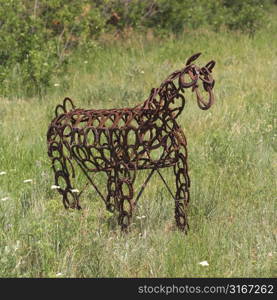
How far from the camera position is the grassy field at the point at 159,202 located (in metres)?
3.70

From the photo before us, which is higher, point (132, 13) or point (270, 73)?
point (132, 13)

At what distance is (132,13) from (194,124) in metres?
5.02

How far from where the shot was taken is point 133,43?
10.8 m

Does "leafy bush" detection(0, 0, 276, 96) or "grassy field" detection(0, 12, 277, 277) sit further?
"leafy bush" detection(0, 0, 276, 96)

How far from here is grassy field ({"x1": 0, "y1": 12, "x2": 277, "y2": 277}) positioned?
3697mm

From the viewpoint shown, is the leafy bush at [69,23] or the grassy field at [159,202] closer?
the grassy field at [159,202]

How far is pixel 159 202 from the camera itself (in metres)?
4.64

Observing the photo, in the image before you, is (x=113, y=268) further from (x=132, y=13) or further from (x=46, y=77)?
(x=132, y=13)

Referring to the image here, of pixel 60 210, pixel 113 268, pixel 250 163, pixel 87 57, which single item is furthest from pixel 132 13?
pixel 113 268

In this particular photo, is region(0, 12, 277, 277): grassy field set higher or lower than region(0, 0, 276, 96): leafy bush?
lower

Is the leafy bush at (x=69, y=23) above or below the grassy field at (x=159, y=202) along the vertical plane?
above

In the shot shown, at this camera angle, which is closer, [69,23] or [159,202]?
[159,202]

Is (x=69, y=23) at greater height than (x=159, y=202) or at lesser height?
greater

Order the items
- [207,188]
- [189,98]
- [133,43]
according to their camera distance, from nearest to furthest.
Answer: [207,188] → [189,98] → [133,43]
